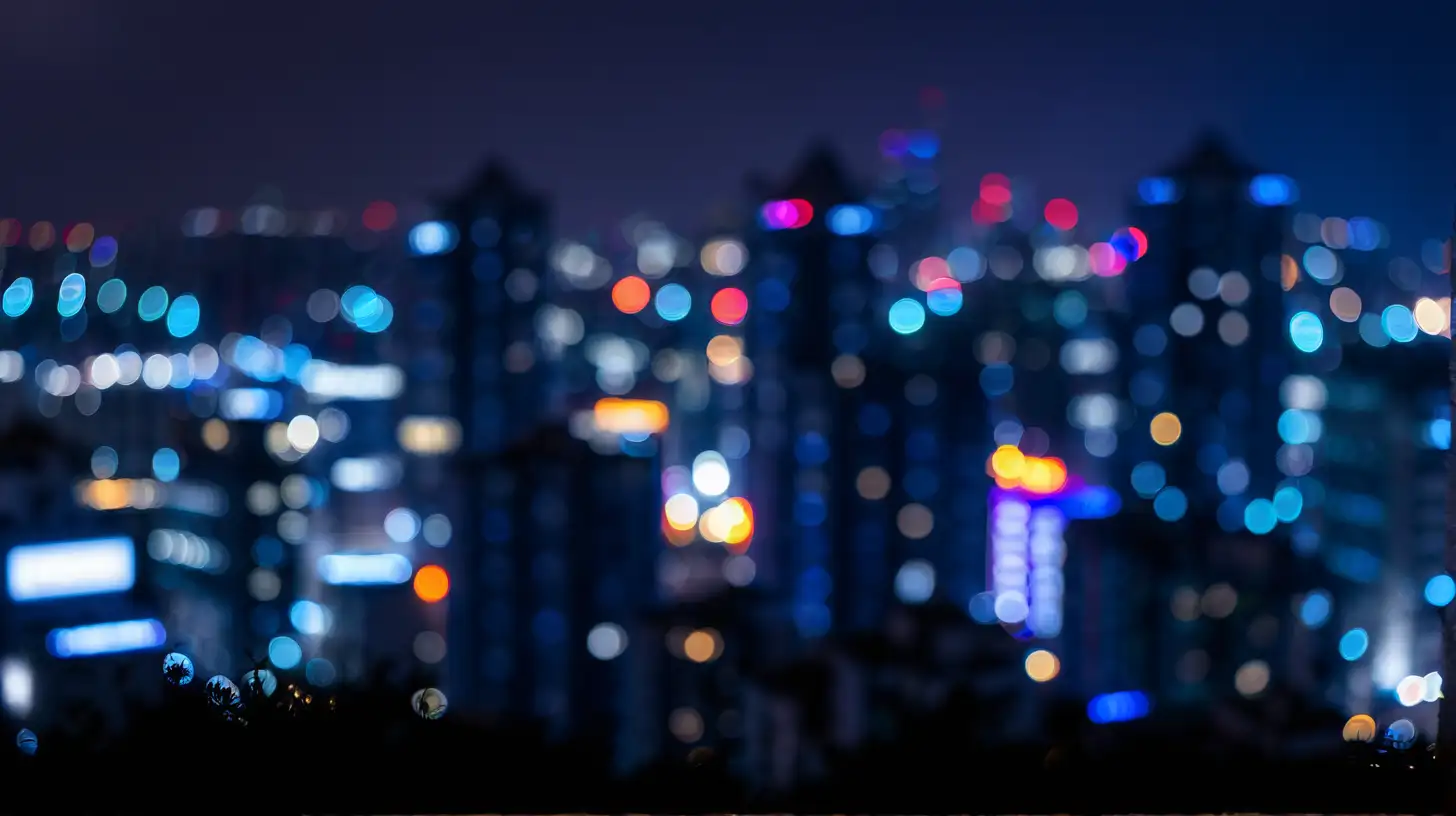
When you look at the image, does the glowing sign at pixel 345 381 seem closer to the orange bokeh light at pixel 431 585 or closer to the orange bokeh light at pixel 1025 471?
the orange bokeh light at pixel 431 585

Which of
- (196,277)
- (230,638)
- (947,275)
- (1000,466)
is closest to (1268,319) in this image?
(1000,466)

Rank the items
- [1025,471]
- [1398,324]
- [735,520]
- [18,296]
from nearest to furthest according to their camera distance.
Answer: [18,296], [1398,324], [735,520], [1025,471]

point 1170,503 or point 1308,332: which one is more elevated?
point 1308,332

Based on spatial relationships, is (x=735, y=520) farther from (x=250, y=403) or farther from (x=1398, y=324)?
(x=1398, y=324)

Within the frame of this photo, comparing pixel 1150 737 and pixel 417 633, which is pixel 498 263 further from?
pixel 1150 737

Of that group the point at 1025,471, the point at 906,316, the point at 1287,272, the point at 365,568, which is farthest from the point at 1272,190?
the point at 365,568

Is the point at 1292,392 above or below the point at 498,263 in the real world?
below

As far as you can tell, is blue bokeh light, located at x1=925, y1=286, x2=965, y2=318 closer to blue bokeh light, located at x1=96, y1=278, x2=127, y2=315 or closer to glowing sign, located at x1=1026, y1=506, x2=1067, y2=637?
glowing sign, located at x1=1026, y1=506, x2=1067, y2=637
